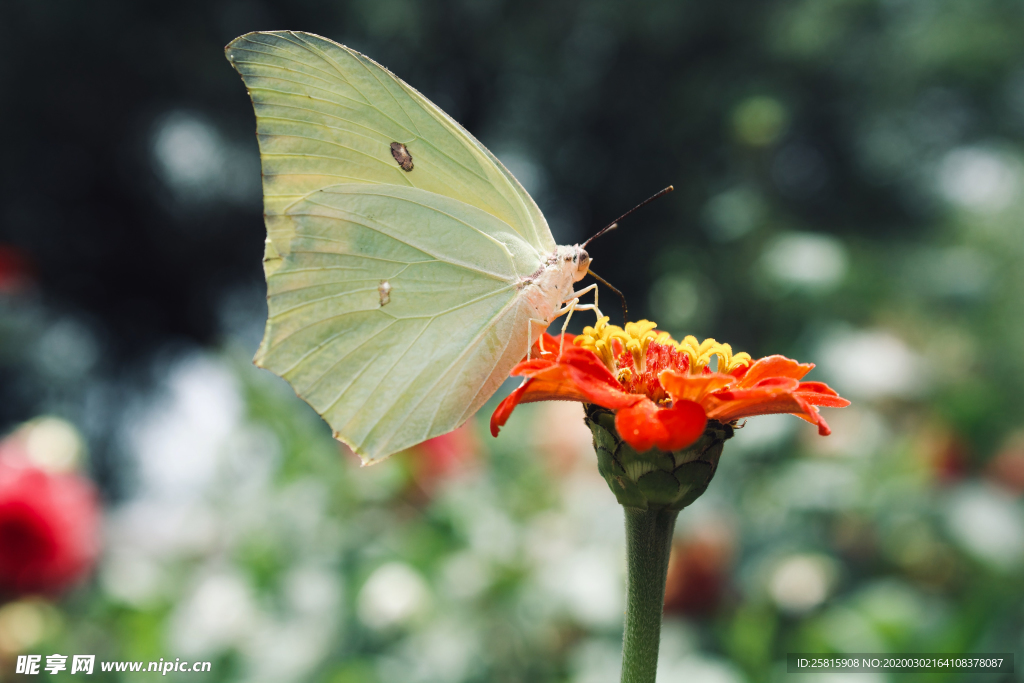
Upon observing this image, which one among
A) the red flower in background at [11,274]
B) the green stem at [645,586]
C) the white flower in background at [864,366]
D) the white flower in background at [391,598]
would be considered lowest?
the red flower in background at [11,274]

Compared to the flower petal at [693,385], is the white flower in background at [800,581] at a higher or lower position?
lower

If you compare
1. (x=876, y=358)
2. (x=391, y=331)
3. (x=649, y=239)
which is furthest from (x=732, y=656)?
(x=649, y=239)

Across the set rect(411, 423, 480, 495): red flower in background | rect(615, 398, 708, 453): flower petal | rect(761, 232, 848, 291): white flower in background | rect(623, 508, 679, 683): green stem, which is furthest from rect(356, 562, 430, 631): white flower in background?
rect(761, 232, 848, 291): white flower in background

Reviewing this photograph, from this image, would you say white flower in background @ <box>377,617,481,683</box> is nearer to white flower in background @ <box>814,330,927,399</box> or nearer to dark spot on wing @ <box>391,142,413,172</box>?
dark spot on wing @ <box>391,142,413,172</box>

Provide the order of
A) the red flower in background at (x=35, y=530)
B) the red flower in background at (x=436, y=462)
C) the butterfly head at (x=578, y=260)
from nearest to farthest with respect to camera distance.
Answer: the butterfly head at (x=578, y=260) → the red flower in background at (x=35, y=530) → the red flower in background at (x=436, y=462)

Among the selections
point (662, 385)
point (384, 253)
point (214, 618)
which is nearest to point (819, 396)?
point (662, 385)

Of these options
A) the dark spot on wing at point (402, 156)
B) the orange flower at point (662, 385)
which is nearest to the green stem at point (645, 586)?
A: the orange flower at point (662, 385)

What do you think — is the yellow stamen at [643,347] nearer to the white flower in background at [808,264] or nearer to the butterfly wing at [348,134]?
the butterfly wing at [348,134]
